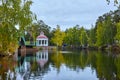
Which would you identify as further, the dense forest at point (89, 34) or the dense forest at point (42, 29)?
the dense forest at point (89, 34)

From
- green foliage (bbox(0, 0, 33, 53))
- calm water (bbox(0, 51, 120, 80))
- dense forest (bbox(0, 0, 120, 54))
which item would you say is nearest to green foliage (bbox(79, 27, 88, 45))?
dense forest (bbox(0, 0, 120, 54))

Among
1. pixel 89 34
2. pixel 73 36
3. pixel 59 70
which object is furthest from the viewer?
pixel 73 36

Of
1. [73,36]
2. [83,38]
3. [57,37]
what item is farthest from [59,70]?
[73,36]

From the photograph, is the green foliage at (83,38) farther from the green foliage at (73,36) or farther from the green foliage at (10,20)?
the green foliage at (10,20)

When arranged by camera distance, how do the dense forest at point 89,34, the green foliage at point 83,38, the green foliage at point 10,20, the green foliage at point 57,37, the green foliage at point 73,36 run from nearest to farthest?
1. the green foliage at point 10,20
2. the dense forest at point 89,34
3. the green foliage at point 83,38
4. the green foliage at point 57,37
5. the green foliage at point 73,36

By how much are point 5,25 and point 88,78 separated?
747cm

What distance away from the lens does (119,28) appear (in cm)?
7225

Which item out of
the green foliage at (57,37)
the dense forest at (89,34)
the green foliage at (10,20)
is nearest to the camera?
the green foliage at (10,20)

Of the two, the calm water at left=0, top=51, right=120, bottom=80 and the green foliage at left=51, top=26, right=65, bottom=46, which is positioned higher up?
the green foliage at left=51, top=26, right=65, bottom=46

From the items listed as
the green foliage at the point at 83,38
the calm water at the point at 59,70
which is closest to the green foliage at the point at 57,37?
the green foliage at the point at 83,38

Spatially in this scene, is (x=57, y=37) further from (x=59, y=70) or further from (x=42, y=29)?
(x=59, y=70)

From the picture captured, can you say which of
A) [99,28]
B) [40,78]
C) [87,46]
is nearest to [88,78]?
[40,78]

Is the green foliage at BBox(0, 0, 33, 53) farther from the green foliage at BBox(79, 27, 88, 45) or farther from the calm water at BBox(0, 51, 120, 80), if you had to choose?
the green foliage at BBox(79, 27, 88, 45)

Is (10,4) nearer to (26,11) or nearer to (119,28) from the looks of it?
(26,11)
